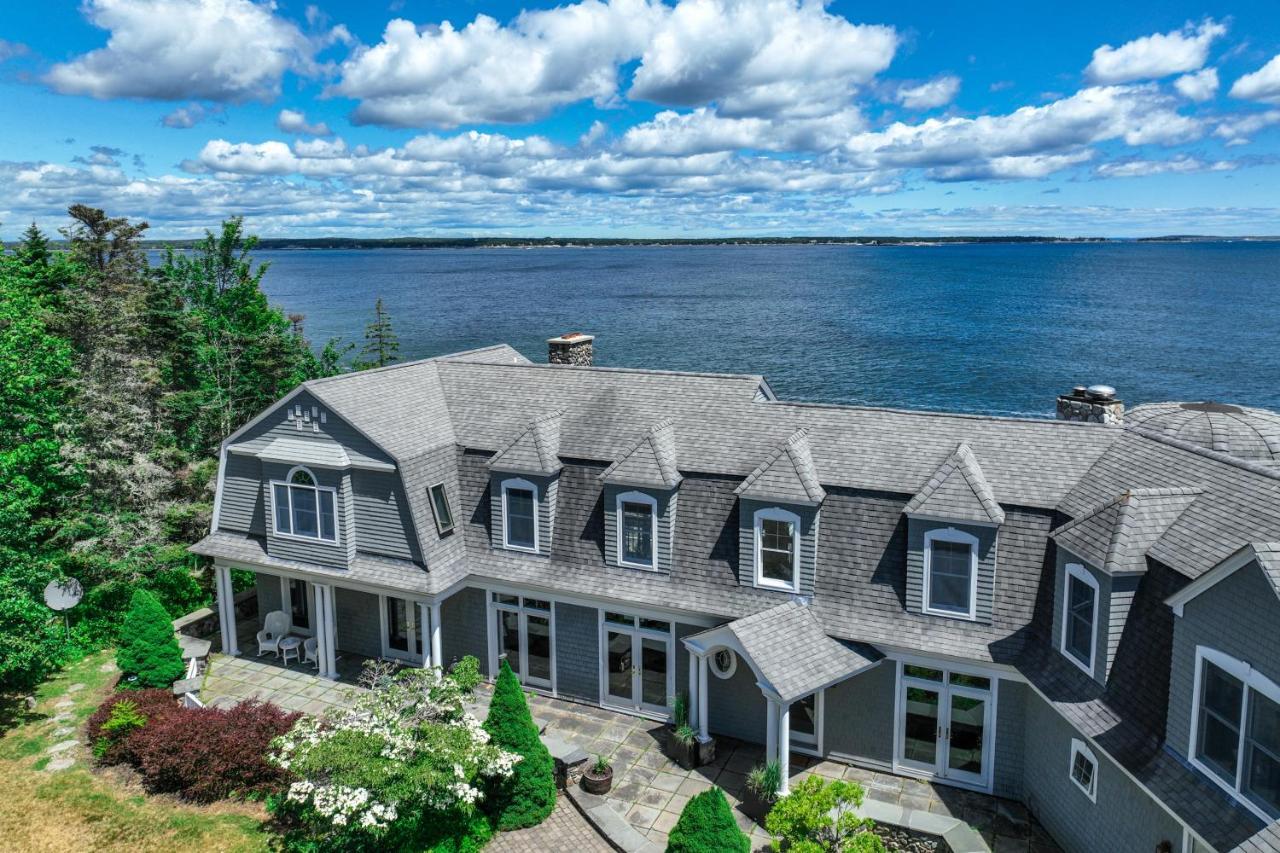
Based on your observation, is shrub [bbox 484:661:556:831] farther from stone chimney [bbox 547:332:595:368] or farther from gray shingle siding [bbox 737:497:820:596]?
stone chimney [bbox 547:332:595:368]

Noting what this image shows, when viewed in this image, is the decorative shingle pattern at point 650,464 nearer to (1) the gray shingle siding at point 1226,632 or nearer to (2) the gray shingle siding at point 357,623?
(2) the gray shingle siding at point 357,623

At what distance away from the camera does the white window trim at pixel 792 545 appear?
19614 millimetres

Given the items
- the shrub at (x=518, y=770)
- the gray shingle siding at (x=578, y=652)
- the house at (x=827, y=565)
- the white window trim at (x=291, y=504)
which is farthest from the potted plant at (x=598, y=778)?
the white window trim at (x=291, y=504)

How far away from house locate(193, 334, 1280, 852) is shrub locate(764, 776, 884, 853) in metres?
3.10

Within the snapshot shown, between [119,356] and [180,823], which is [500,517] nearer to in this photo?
[180,823]

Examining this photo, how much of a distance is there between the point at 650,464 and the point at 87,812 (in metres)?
13.8

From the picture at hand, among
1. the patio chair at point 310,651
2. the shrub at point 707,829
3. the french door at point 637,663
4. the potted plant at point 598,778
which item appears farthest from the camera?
the patio chair at point 310,651

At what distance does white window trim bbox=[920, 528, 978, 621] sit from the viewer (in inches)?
711

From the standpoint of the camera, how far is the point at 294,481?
23.4 m

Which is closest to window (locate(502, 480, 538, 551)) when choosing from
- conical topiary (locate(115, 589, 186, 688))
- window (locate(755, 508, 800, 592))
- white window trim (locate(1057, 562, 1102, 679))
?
window (locate(755, 508, 800, 592))

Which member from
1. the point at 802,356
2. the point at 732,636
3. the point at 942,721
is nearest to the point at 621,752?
the point at 732,636

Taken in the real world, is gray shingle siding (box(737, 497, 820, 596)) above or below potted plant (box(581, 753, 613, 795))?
above

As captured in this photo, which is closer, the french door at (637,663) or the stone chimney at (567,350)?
the french door at (637,663)

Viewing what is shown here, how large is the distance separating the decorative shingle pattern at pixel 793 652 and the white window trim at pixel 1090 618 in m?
3.76
